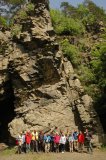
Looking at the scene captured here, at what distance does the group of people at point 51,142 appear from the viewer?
32.0m

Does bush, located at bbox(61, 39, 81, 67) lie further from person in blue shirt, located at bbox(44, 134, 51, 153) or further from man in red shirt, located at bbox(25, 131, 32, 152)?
man in red shirt, located at bbox(25, 131, 32, 152)

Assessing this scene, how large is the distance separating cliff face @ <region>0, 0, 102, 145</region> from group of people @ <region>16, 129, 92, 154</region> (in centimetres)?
280

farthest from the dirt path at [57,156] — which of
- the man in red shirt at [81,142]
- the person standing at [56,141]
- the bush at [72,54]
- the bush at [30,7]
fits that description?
the bush at [30,7]

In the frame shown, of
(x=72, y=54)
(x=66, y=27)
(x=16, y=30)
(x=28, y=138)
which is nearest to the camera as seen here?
(x=28, y=138)

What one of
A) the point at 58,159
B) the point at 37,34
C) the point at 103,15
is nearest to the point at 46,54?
the point at 37,34

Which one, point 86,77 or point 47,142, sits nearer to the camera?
point 47,142

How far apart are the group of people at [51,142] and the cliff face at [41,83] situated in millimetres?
2797

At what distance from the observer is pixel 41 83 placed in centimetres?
Answer: 3806

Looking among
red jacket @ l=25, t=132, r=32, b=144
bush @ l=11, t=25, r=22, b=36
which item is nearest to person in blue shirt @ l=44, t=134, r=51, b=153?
red jacket @ l=25, t=132, r=32, b=144

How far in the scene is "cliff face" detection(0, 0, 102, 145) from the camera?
3625 cm

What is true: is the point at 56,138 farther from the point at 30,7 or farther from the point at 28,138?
the point at 30,7

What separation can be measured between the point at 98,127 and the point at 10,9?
3445cm

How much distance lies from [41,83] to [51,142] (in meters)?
7.61

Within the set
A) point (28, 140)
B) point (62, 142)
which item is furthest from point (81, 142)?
point (28, 140)
